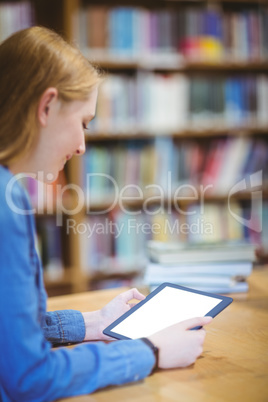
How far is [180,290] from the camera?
41.5 inches

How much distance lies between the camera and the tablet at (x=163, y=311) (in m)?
0.94

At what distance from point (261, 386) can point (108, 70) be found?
2.18 meters

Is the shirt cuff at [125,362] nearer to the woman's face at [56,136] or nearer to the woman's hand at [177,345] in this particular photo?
the woman's hand at [177,345]

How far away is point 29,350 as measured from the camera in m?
0.70

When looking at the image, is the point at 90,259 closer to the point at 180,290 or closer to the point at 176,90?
the point at 176,90

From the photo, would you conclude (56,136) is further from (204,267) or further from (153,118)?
(153,118)

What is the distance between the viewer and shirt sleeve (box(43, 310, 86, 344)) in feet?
3.27

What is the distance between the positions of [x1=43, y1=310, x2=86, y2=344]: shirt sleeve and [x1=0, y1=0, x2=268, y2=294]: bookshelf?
157 cm

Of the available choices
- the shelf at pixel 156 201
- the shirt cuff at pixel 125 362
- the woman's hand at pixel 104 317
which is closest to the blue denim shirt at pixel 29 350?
the shirt cuff at pixel 125 362

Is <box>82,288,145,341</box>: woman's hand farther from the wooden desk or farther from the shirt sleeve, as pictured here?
the wooden desk

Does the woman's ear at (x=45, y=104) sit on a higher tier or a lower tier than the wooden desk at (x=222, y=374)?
higher

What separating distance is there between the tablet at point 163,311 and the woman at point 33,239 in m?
0.08

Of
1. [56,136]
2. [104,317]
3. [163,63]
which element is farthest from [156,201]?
[56,136]

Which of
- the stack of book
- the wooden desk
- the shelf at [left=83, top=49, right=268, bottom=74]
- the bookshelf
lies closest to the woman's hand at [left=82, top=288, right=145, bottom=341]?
the wooden desk
